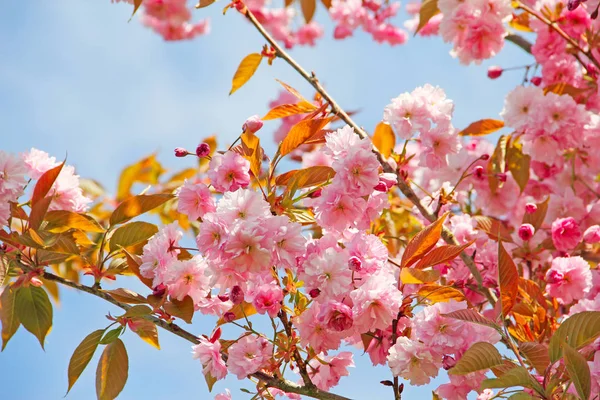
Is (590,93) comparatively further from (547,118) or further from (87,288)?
(87,288)

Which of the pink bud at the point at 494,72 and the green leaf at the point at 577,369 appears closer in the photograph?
the green leaf at the point at 577,369

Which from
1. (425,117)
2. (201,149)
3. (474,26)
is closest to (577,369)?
(201,149)

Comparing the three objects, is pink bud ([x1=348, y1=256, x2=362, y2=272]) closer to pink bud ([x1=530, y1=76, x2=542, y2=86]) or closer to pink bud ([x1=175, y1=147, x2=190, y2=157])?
pink bud ([x1=175, y1=147, x2=190, y2=157])

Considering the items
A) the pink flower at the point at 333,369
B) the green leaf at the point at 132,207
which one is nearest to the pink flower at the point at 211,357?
the pink flower at the point at 333,369

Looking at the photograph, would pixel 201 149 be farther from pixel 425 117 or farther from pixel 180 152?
pixel 425 117

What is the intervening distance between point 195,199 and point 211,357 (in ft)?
1.03

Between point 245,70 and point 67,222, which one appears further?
point 245,70

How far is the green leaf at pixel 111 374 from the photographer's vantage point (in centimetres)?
142

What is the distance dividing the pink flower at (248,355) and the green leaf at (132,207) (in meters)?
0.36

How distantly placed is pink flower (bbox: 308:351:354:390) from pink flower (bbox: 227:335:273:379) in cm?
19

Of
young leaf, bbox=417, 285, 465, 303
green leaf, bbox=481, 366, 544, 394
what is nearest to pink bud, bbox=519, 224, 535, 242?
young leaf, bbox=417, 285, 465, 303

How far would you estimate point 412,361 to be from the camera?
4.46ft

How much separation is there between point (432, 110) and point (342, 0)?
295 centimetres

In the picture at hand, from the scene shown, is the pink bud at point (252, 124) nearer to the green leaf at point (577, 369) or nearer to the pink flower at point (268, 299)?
the pink flower at point (268, 299)
